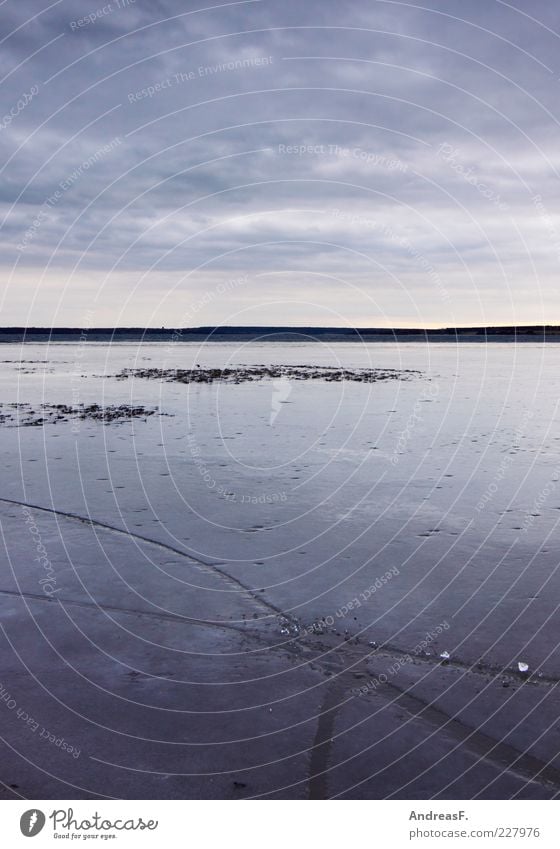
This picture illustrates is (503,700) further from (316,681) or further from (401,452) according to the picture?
(401,452)

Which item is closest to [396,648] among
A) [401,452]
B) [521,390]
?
[401,452]

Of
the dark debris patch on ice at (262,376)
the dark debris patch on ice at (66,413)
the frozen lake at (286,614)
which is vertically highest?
the dark debris patch on ice at (262,376)

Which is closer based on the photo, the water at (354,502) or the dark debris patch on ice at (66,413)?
the water at (354,502)

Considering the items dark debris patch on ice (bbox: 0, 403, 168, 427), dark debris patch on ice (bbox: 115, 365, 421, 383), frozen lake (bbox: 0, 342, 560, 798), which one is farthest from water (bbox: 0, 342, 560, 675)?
dark debris patch on ice (bbox: 115, 365, 421, 383)

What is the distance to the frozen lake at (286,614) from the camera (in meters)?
5.70

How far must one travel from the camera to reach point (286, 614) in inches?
340

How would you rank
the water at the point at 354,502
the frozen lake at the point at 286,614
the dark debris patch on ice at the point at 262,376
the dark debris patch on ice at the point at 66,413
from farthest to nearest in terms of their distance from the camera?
the dark debris patch on ice at the point at 262,376, the dark debris patch on ice at the point at 66,413, the water at the point at 354,502, the frozen lake at the point at 286,614

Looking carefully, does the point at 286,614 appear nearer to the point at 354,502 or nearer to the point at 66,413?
the point at 354,502

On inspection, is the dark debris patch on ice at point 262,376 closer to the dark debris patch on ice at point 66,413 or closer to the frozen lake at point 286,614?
the dark debris patch on ice at point 66,413

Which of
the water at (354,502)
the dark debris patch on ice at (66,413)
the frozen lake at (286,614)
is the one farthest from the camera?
the dark debris patch on ice at (66,413)

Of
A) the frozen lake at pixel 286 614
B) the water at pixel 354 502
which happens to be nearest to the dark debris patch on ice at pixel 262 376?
the water at pixel 354 502

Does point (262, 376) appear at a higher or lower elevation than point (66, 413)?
higher

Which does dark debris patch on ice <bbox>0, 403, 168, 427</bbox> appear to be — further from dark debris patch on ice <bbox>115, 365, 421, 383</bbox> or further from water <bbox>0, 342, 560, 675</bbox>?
dark debris patch on ice <bbox>115, 365, 421, 383</bbox>

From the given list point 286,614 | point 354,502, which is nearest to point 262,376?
point 354,502
